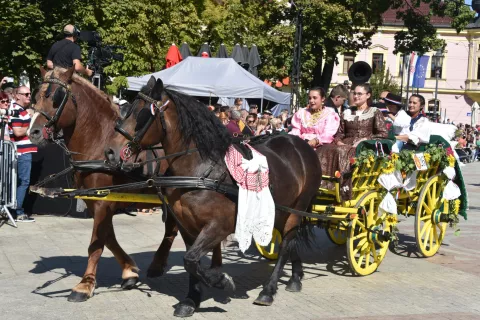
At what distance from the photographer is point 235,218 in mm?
6203

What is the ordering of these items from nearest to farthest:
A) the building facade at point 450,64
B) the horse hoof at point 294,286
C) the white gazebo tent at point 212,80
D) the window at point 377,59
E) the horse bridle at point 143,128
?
the horse bridle at point 143,128
the horse hoof at point 294,286
the white gazebo tent at point 212,80
the building facade at point 450,64
the window at point 377,59

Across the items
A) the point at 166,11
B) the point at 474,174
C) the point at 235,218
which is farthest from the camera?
the point at 166,11

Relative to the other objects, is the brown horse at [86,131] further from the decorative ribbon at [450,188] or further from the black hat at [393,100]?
the decorative ribbon at [450,188]

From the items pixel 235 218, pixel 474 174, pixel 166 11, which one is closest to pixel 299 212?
pixel 235 218

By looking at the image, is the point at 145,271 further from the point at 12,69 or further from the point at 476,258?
the point at 12,69

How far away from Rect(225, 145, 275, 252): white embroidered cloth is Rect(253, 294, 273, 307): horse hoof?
65 cm

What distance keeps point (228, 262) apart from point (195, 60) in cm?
1066

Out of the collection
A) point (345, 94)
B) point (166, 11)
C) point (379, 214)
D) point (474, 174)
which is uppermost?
point (166, 11)

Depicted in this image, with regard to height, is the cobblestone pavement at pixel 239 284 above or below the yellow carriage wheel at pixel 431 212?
below

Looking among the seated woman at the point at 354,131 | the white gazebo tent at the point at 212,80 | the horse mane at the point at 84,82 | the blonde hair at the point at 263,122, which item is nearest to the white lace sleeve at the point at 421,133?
the seated woman at the point at 354,131

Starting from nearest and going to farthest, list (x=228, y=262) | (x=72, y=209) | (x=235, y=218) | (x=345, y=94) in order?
(x=235, y=218), (x=228, y=262), (x=345, y=94), (x=72, y=209)

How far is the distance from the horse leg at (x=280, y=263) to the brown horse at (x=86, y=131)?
4.61ft

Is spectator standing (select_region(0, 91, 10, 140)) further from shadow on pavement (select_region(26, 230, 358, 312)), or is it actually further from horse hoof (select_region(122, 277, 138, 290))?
horse hoof (select_region(122, 277, 138, 290))

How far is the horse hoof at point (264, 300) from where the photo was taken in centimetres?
657
